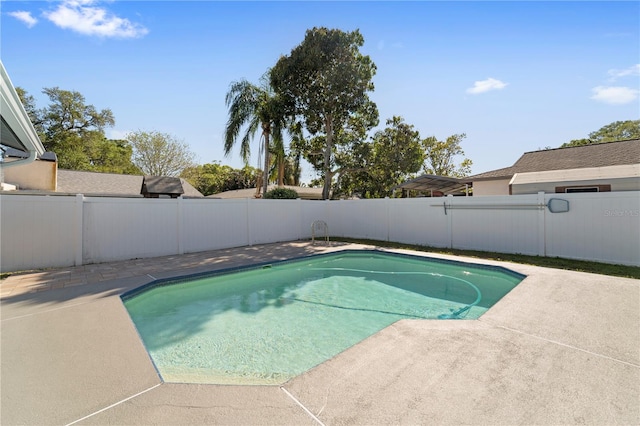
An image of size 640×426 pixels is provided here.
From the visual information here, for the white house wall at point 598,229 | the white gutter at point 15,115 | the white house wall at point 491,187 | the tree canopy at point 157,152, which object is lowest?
the white house wall at point 598,229

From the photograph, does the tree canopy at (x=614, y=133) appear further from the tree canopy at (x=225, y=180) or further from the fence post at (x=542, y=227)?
the tree canopy at (x=225, y=180)

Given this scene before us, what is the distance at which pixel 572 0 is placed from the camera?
658 cm

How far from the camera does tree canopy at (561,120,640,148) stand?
2589 cm

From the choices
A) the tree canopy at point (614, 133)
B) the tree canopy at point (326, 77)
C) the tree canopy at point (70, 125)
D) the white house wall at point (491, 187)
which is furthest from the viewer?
the tree canopy at point (614, 133)

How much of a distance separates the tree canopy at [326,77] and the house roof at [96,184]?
7555mm

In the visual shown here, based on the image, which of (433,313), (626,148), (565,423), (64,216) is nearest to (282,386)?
(565,423)

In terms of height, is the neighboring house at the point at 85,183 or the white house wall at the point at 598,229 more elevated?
the neighboring house at the point at 85,183

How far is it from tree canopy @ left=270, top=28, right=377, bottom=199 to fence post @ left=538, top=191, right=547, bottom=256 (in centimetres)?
949

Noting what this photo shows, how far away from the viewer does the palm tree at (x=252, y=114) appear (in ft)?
46.4

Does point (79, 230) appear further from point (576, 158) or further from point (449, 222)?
point (576, 158)

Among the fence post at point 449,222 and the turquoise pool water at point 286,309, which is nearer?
the turquoise pool water at point 286,309

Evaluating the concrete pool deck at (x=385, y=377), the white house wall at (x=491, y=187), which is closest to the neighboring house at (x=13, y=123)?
the concrete pool deck at (x=385, y=377)

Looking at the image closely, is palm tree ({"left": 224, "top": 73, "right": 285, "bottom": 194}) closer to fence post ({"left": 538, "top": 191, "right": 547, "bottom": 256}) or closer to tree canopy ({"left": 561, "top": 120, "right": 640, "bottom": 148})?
fence post ({"left": 538, "top": 191, "right": 547, "bottom": 256})

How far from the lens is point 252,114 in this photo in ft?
48.3
